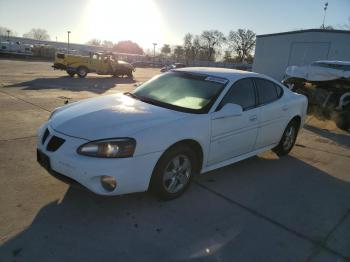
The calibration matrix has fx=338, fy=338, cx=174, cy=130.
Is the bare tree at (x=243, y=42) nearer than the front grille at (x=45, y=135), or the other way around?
the front grille at (x=45, y=135)

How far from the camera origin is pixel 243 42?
87750mm

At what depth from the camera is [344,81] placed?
12.0 metres

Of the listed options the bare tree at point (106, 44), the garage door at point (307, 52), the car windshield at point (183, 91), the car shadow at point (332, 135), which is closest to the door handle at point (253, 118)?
the car windshield at point (183, 91)

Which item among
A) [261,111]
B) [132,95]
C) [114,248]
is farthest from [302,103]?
[114,248]

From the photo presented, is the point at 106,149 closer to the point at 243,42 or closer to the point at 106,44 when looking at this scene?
the point at 243,42

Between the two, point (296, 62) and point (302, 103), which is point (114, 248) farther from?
point (296, 62)

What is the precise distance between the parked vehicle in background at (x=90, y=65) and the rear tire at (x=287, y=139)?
63.2 feet

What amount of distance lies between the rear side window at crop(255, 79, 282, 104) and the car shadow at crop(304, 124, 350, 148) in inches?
116

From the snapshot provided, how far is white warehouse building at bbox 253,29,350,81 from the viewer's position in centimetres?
2139

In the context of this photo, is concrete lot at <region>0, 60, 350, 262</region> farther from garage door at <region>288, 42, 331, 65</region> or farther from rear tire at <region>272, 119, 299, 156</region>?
garage door at <region>288, 42, 331, 65</region>

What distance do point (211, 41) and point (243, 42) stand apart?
1278cm

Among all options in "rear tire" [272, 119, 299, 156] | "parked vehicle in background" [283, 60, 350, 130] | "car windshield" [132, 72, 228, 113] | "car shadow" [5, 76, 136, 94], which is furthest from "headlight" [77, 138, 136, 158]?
"car shadow" [5, 76, 136, 94]

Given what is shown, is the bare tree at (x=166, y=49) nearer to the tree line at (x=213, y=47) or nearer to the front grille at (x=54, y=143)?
the tree line at (x=213, y=47)

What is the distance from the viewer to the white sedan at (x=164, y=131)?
11.1 ft
